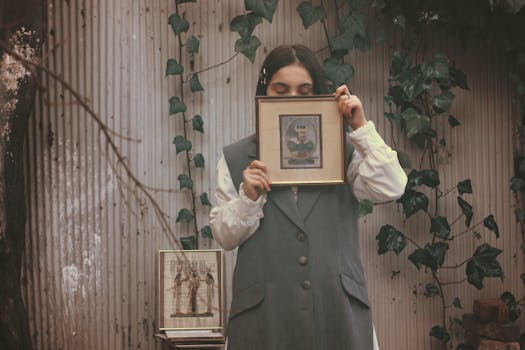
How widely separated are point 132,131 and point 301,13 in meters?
1.00

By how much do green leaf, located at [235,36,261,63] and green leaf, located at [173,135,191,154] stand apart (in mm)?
497

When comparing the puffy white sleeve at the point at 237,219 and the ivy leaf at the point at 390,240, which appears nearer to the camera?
the puffy white sleeve at the point at 237,219

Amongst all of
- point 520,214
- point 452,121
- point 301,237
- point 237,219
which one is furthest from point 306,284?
point 520,214

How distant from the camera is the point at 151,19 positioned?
3543 millimetres

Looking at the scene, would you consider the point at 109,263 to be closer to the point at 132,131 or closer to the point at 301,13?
the point at 132,131

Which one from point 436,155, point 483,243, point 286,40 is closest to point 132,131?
point 286,40

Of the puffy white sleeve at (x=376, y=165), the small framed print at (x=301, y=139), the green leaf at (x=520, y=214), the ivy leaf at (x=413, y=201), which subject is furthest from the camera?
the green leaf at (x=520, y=214)

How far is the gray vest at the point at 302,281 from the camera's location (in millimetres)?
1943

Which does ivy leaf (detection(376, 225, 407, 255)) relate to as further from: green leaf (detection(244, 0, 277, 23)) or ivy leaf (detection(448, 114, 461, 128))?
green leaf (detection(244, 0, 277, 23))

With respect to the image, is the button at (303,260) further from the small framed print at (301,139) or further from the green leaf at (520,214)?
the green leaf at (520,214)

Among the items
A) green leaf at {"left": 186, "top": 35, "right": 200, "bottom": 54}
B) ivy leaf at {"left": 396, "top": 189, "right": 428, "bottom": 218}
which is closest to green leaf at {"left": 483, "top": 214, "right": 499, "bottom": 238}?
ivy leaf at {"left": 396, "top": 189, "right": 428, "bottom": 218}

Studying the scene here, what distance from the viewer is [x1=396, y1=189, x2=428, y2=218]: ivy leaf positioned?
3.52m

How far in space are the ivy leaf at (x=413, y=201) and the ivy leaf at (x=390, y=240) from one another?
105 millimetres

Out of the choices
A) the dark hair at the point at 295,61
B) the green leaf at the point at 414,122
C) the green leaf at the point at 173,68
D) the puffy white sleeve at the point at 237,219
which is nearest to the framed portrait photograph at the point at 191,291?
the green leaf at the point at 173,68
